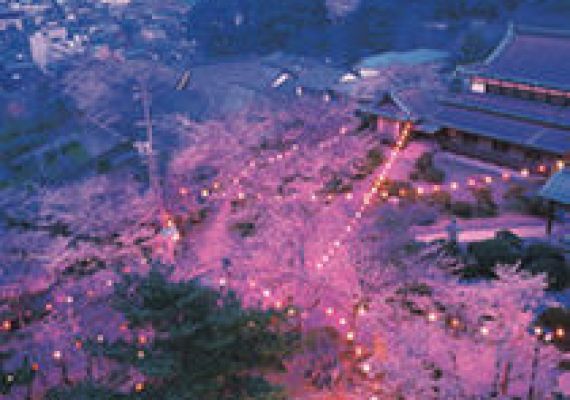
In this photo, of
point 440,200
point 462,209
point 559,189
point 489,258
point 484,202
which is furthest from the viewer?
point 440,200

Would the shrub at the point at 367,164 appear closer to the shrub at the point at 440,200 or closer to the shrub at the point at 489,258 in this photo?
the shrub at the point at 440,200

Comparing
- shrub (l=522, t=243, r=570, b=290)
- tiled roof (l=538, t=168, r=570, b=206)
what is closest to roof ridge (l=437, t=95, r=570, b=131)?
tiled roof (l=538, t=168, r=570, b=206)

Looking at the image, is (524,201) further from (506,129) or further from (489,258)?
(489,258)

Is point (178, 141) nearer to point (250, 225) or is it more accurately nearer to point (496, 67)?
point (250, 225)

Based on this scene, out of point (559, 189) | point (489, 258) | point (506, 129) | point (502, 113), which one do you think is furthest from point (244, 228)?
point (502, 113)

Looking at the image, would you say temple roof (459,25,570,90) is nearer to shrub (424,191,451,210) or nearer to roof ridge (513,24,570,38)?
roof ridge (513,24,570,38)

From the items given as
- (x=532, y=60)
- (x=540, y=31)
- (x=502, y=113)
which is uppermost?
(x=540, y=31)

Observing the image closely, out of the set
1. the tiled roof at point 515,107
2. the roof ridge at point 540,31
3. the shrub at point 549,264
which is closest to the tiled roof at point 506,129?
the tiled roof at point 515,107
